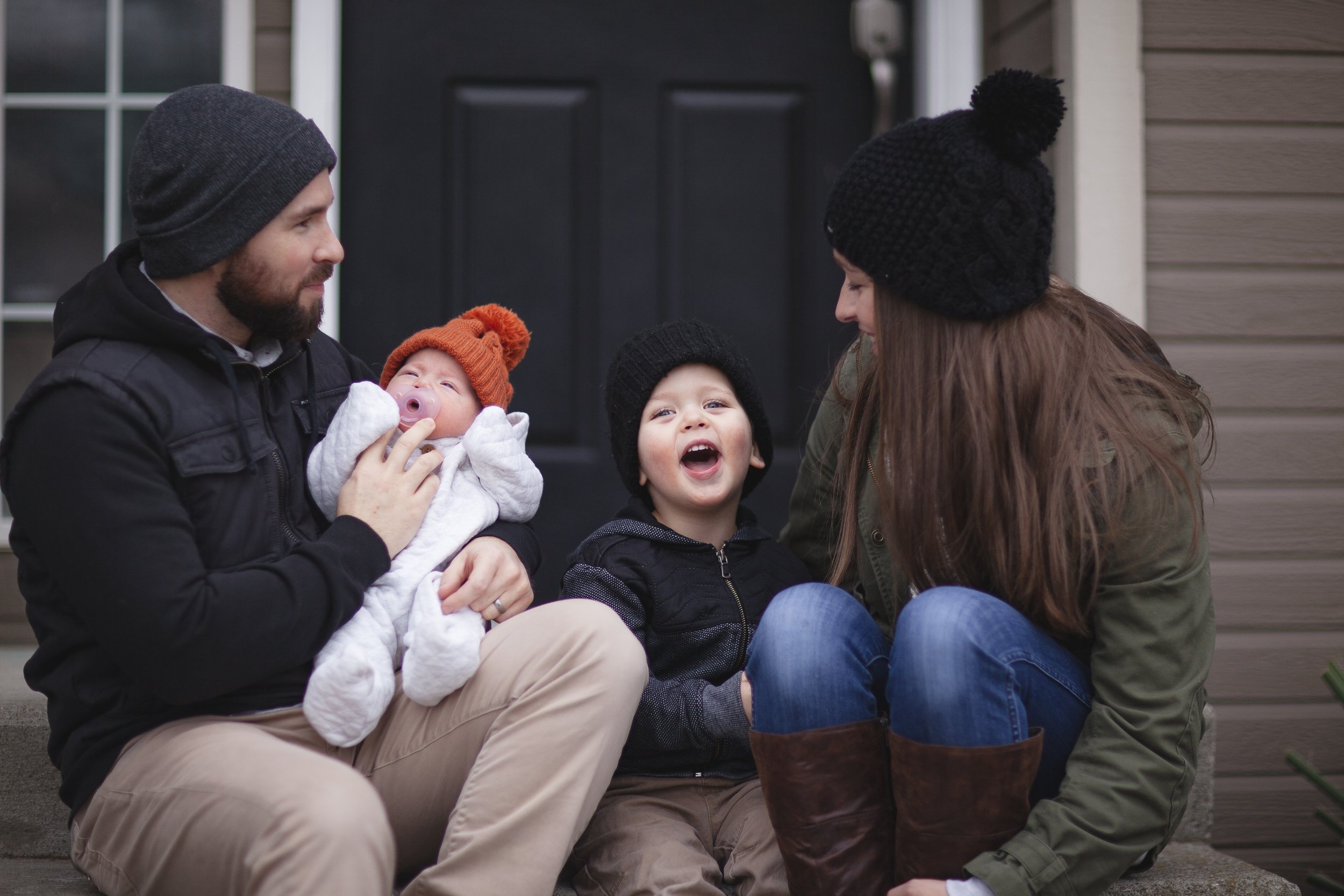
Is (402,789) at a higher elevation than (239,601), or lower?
lower

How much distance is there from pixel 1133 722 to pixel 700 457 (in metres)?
0.86

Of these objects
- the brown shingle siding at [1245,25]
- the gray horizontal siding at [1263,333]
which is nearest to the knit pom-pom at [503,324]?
the gray horizontal siding at [1263,333]

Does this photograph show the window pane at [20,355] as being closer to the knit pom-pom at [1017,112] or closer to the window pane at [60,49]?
the window pane at [60,49]

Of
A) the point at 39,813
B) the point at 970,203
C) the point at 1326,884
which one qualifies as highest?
the point at 970,203

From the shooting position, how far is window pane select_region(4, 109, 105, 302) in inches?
106

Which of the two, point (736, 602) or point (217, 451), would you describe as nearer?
point (217, 451)

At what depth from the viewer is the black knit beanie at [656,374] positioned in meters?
2.03

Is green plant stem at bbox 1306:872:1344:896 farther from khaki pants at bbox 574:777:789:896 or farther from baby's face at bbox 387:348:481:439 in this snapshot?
baby's face at bbox 387:348:481:439

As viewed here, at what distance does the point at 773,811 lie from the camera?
1.57 m

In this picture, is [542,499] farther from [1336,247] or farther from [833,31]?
[1336,247]

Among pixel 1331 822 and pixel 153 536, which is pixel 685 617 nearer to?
pixel 153 536

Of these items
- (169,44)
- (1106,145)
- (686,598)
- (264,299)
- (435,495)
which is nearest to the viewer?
(264,299)

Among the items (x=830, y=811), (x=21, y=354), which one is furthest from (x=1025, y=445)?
(x=21, y=354)

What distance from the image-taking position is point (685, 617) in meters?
1.90
